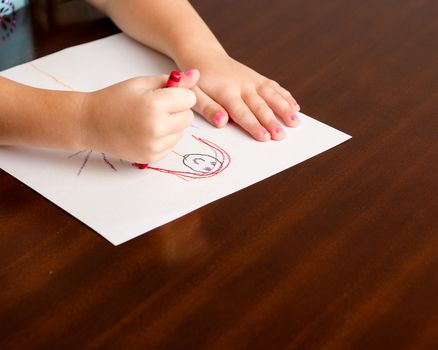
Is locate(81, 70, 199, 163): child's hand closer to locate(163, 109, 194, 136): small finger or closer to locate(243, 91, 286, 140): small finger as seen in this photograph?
locate(163, 109, 194, 136): small finger

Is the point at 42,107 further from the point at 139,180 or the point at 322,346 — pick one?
the point at 322,346

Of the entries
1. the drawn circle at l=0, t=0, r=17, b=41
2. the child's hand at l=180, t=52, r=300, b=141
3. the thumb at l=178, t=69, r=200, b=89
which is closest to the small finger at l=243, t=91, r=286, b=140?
the child's hand at l=180, t=52, r=300, b=141

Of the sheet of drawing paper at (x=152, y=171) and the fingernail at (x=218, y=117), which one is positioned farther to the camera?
the fingernail at (x=218, y=117)

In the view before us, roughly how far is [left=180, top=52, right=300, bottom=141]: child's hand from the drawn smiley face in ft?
0.22

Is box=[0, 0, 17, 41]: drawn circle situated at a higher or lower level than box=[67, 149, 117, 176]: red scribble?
higher

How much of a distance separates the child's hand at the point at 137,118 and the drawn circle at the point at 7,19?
0.93 feet

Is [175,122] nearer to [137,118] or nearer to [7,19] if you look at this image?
[137,118]

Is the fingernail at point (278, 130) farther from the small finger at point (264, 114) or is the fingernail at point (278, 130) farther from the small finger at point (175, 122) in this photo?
the small finger at point (175, 122)

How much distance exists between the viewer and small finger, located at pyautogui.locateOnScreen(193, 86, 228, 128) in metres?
0.84

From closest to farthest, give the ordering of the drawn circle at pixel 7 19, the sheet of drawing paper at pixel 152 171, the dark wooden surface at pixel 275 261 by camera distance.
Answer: the dark wooden surface at pixel 275 261 < the sheet of drawing paper at pixel 152 171 < the drawn circle at pixel 7 19

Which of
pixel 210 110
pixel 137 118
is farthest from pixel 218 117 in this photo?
pixel 137 118

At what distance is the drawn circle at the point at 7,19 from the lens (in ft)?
3.23

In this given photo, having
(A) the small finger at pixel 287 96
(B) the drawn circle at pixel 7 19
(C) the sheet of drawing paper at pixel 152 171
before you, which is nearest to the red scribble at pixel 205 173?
(C) the sheet of drawing paper at pixel 152 171

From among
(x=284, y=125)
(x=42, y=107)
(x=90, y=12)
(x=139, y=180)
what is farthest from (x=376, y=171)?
(x=90, y=12)
